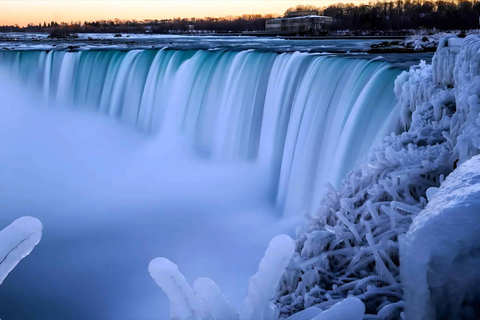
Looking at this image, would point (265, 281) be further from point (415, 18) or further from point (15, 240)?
point (415, 18)

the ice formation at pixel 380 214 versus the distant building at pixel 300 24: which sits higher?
the distant building at pixel 300 24

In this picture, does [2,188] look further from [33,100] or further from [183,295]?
[183,295]

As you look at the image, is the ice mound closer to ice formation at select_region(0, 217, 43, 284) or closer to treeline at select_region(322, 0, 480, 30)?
ice formation at select_region(0, 217, 43, 284)

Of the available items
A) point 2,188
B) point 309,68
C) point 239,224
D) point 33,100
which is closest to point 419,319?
point 239,224

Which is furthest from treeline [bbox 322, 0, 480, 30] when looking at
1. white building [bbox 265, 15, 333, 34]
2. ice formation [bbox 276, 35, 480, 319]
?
ice formation [bbox 276, 35, 480, 319]

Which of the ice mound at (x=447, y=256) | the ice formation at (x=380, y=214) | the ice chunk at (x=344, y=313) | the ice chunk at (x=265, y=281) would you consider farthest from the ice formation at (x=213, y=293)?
the ice formation at (x=380, y=214)

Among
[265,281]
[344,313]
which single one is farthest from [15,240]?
A: [344,313]

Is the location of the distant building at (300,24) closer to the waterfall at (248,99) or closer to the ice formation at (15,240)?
the waterfall at (248,99)
